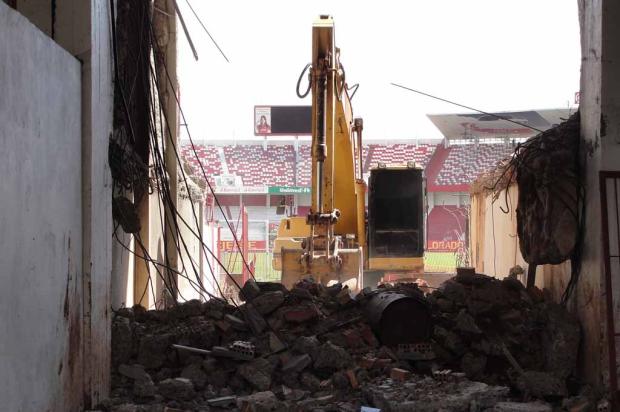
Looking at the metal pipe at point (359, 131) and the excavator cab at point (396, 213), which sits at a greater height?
the metal pipe at point (359, 131)

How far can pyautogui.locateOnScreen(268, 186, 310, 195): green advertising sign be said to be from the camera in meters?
38.2

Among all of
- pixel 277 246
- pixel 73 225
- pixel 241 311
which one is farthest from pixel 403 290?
pixel 277 246

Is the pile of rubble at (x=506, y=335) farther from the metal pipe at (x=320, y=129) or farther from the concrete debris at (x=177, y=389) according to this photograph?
the metal pipe at (x=320, y=129)

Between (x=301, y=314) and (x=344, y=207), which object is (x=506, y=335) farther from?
(x=344, y=207)

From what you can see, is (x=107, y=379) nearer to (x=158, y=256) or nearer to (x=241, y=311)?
(x=241, y=311)

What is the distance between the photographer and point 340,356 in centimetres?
612

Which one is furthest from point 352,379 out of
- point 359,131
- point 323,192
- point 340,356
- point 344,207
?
point 359,131

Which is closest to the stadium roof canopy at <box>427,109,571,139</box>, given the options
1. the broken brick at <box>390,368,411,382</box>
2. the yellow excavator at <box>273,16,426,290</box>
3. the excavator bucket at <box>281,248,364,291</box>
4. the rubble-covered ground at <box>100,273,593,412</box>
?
the yellow excavator at <box>273,16,426,290</box>

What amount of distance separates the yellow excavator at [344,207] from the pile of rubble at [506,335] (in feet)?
9.64

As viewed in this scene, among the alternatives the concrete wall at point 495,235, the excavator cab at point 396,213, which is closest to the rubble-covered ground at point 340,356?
the concrete wall at point 495,235

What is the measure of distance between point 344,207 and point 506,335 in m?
5.31

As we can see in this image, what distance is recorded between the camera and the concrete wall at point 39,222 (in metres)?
3.82

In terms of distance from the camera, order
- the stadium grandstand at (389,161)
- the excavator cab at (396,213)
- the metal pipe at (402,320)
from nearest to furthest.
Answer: the metal pipe at (402,320), the excavator cab at (396,213), the stadium grandstand at (389,161)

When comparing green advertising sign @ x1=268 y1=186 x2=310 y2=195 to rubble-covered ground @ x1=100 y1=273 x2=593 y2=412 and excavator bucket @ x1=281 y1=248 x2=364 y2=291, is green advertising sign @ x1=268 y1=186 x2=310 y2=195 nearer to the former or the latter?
excavator bucket @ x1=281 y1=248 x2=364 y2=291
